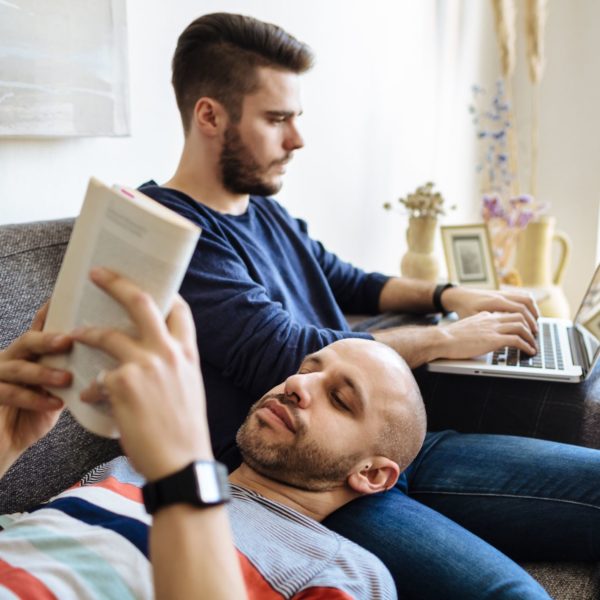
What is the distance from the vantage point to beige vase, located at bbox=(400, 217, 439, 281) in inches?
97.5

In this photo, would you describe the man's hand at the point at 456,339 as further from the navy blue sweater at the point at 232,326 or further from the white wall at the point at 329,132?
the white wall at the point at 329,132

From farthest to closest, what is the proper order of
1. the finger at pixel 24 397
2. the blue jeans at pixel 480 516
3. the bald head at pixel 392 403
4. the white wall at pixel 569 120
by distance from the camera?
the white wall at pixel 569 120 → the bald head at pixel 392 403 → the blue jeans at pixel 480 516 → the finger at pixel 24 397

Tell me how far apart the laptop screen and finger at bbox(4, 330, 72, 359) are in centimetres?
127

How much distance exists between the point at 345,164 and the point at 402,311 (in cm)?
76

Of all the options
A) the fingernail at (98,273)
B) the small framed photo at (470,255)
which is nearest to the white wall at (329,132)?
the small framed photo at (470,255)

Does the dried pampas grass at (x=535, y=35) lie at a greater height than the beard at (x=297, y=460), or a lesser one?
greater

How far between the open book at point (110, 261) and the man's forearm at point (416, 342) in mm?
1012

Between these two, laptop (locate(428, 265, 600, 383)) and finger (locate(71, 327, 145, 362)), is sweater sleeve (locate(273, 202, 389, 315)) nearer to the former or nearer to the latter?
laptop (locate(428, 265, 600, 383))

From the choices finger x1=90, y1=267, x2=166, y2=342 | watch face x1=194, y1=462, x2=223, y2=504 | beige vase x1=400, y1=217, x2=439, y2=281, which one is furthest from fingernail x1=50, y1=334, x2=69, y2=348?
beige vase x1=400, y1=217, x2=439, y2=281

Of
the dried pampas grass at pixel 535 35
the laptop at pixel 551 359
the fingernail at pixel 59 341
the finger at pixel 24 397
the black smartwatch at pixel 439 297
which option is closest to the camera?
the fingernail at pixel 59 341

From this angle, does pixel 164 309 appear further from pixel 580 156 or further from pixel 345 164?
pixel 580 156

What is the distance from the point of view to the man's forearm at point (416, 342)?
5.54 feet

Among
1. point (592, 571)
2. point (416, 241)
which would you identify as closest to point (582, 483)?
point (592, 571)

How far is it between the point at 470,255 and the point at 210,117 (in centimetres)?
115
